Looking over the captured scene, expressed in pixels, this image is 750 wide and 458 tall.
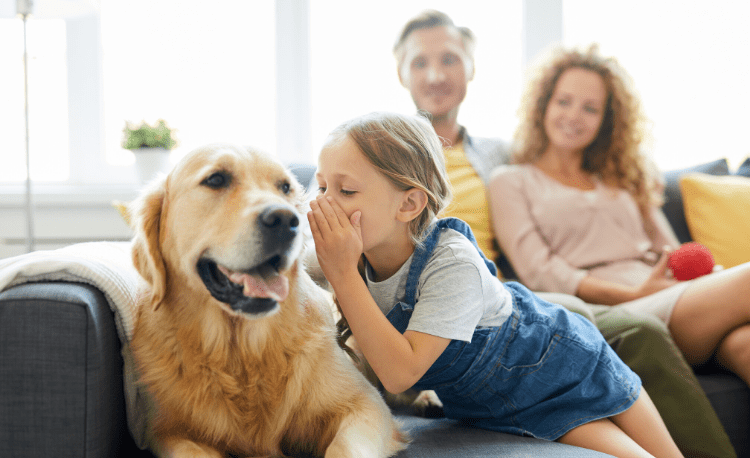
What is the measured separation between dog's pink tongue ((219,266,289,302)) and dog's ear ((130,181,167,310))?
15 centimetres

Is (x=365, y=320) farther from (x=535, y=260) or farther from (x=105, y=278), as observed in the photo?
(x=535, y=260)

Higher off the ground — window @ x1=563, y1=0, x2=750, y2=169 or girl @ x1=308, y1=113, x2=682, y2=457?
window @ x1=563, y1=0, x2=750, y2=169

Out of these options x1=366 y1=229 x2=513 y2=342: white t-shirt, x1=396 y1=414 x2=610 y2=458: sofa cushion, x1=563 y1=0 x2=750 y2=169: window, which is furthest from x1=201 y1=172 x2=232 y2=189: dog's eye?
x1=563 y1=0 x2=750 y2=169: window

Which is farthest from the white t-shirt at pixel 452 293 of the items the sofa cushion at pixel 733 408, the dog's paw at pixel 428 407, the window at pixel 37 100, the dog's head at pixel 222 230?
the window at pixel 37 100

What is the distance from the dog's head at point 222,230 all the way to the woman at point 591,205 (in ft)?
3.94

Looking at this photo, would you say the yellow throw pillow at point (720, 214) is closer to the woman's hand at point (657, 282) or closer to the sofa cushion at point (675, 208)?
the sofa cushion at point (675, 208)

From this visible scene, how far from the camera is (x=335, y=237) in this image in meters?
1.05

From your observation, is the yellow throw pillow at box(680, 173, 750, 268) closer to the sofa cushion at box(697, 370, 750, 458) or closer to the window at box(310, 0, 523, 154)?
the sofa cushion at box(697, 370, 750, 458)

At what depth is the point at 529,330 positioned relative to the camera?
1222mm

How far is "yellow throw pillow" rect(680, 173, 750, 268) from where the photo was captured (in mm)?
2184

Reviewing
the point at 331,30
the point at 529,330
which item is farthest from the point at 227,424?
the point at 331,30

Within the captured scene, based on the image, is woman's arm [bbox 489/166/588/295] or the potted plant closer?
woman's arm [bbox 489/166/588/295]

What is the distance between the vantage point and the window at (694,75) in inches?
128

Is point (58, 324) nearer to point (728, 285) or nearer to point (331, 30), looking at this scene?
point (728, 285)
